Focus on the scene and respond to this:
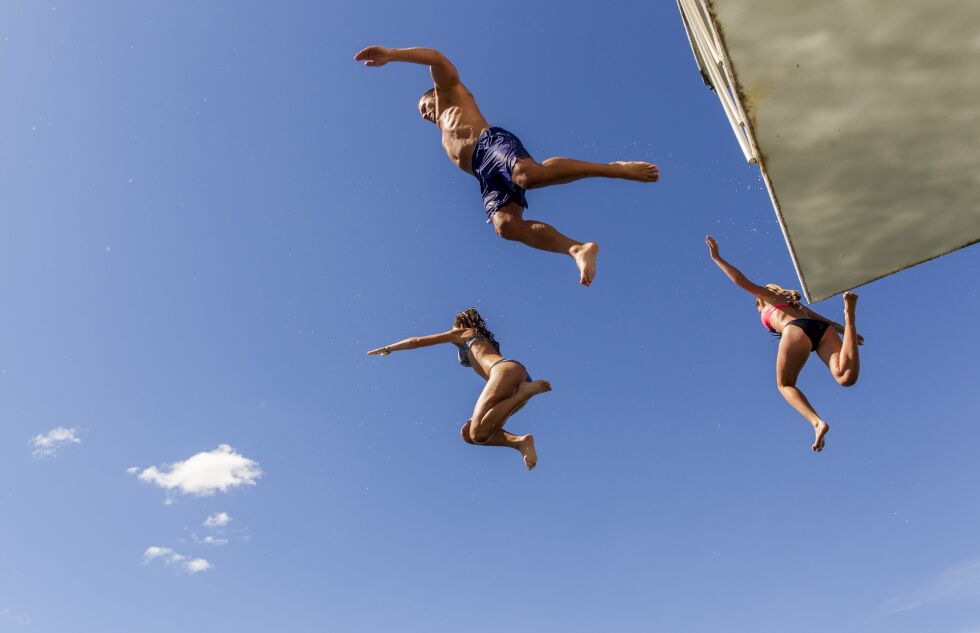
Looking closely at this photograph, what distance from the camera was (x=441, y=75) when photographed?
6.40 meters

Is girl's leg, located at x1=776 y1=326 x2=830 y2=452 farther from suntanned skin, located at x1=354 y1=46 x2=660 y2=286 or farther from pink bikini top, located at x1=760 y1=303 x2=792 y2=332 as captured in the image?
suntanned skin, located at x1=354 y1=46 x2=660 y2=286

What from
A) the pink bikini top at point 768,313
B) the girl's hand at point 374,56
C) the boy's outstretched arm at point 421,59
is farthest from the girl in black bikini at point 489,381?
the girl's hand at point 374,56

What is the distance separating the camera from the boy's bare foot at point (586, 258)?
577 centimetres

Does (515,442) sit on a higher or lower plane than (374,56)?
lower

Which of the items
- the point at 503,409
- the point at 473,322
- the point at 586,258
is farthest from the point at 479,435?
the point at 586,258

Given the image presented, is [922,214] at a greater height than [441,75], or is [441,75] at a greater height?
[441,75]

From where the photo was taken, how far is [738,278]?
834cm

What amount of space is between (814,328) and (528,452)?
326 cm

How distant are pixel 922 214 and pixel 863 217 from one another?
1.57ft

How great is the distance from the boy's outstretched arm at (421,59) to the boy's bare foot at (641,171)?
1.76 m

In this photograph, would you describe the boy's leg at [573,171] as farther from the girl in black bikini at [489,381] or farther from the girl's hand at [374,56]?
the girl in black bikini at [489,381]

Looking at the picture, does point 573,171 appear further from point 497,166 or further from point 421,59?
point 421,59

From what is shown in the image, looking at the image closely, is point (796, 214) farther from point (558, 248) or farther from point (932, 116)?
point (558, 248)

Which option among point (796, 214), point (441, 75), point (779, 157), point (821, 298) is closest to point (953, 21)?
point (779, 157)
